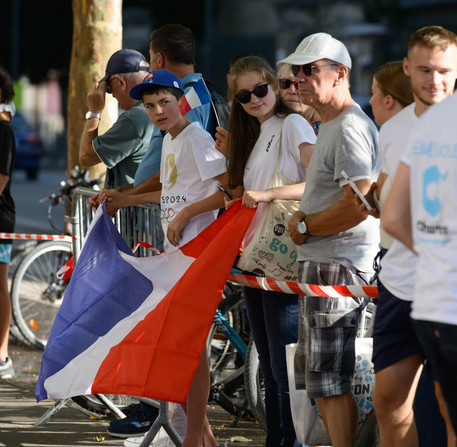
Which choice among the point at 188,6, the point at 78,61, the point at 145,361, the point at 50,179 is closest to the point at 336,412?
the point at 145,361

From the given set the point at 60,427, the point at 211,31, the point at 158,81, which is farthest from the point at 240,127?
the point at 211,31

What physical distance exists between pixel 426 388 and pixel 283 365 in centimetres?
86

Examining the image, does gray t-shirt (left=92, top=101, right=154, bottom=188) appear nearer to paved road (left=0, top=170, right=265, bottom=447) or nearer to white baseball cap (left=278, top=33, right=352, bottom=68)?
paved road (left=0, top=170, right=265, bottom=447)

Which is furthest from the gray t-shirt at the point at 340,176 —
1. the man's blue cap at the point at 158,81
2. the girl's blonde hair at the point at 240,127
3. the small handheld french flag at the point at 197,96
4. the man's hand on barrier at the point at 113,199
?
the small handheld french flag at the point at 197,96

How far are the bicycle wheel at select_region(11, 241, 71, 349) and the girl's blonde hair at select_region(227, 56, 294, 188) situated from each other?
396 cm

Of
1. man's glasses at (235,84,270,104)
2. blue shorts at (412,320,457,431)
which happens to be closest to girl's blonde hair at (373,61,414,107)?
man's glasses at (235,84,270,104)

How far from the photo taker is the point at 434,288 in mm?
2963

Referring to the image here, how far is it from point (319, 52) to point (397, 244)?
110 centimetres

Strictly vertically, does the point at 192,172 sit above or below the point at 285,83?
below

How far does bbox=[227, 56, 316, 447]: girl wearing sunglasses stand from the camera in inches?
185

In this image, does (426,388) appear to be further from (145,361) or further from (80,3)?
(80,3)

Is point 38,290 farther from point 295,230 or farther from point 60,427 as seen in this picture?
point 295,230

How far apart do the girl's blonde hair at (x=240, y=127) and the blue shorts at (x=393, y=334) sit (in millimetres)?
1379

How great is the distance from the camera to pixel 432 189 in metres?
2.97
